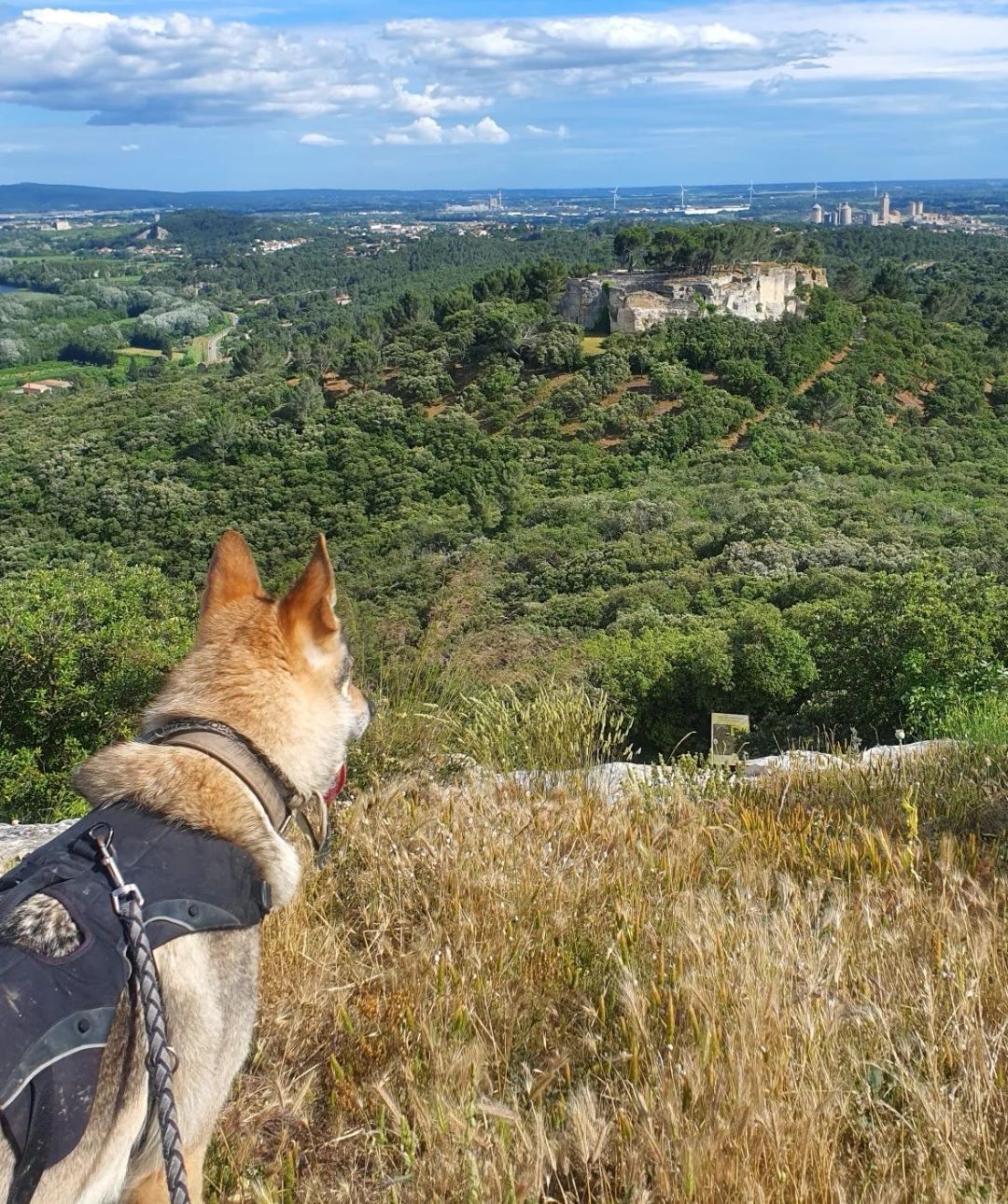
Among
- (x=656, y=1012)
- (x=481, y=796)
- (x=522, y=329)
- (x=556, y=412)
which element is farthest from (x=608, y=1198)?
(x=522, y=329)

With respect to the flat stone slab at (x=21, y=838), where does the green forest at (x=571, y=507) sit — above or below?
below

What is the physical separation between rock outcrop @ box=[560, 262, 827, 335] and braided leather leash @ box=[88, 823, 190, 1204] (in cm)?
4992

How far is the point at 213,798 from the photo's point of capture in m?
1.84

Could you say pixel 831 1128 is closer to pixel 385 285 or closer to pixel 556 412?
pixel 556 412

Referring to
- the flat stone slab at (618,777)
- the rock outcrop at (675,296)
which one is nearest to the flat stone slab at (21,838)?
the flat stone slab at (618,777)

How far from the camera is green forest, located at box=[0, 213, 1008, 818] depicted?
24.2 feet

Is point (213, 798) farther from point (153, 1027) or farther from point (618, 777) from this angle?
point (618, 777)

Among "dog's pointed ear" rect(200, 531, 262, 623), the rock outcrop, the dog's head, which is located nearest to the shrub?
"dog's pointed ear" rect(200, 531, 262, 623)

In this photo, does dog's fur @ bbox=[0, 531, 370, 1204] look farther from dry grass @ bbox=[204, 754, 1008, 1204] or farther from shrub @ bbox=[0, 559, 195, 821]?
shrub @ bbox=[0, 559, 195, 821]

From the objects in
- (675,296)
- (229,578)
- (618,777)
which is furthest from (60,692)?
(675,296)

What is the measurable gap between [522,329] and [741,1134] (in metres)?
49.7

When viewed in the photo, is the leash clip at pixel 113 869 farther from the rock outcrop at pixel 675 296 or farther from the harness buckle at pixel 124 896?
the rock outcrop at pixel 675 296

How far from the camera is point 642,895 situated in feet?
8.10

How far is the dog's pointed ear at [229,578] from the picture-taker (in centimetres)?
220
